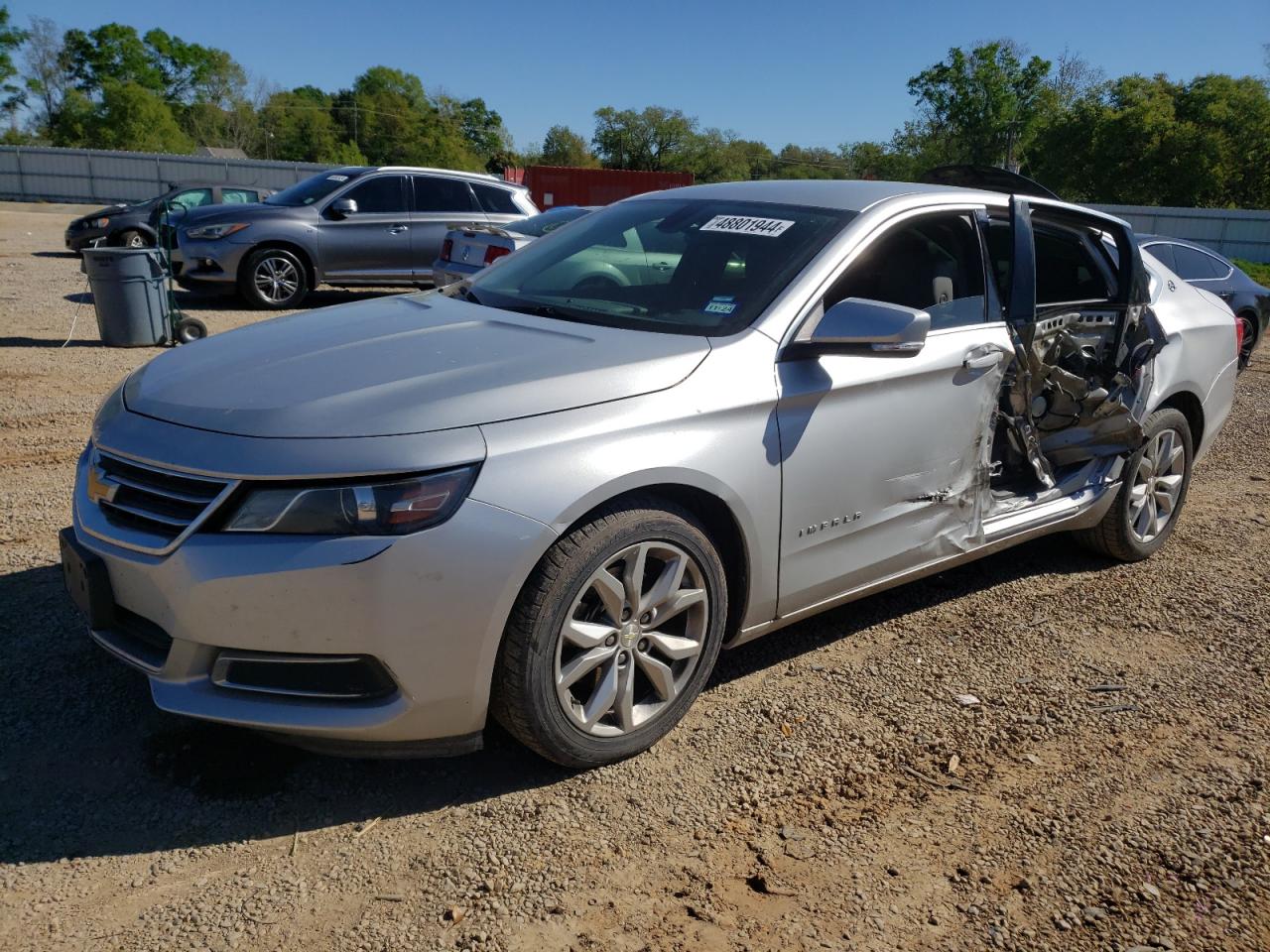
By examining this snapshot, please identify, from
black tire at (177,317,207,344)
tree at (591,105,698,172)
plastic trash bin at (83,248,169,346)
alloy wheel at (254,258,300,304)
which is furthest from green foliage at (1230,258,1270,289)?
tree at (591,105,698,172)

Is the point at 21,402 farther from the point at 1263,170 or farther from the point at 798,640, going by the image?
the point at 1263,170

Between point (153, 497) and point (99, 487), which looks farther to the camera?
point (99, 487)

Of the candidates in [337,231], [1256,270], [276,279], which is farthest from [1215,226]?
→ [276,279]

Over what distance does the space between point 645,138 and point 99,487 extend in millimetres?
88661

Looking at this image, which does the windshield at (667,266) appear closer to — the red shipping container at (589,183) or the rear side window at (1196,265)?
the rear side window at (1196,265)

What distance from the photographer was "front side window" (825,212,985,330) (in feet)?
12.0

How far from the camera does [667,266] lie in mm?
3787

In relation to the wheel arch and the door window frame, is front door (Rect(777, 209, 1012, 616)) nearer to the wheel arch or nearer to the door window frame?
the door window frame

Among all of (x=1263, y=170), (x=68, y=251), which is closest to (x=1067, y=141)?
(x=1263, y=170)

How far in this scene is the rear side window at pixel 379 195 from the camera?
1238cm

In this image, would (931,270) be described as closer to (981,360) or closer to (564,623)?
(981,360)

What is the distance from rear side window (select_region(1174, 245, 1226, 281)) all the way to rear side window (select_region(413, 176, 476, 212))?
8515 millimetres

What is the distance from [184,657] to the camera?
258 cm

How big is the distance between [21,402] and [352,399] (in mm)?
5573
